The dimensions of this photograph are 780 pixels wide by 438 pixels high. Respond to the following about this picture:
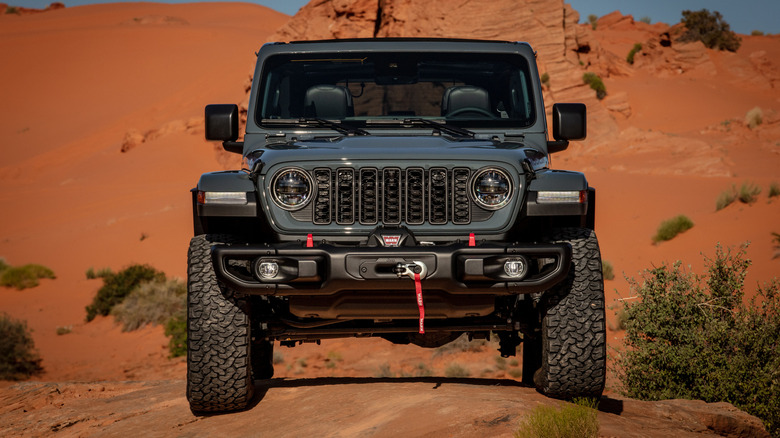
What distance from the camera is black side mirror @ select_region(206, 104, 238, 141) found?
5.77 m

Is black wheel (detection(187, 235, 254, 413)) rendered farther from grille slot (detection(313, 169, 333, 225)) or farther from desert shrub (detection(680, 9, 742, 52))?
desert shrub (detection(680, 9, 742, 52))

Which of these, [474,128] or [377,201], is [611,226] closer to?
[474,128]

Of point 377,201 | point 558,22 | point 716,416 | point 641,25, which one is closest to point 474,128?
point 377,201

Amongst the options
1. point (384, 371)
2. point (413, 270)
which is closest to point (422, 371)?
point (384, 371)

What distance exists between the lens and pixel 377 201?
4.64 m

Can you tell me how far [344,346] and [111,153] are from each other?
28425mm

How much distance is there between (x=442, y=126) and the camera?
219 inches

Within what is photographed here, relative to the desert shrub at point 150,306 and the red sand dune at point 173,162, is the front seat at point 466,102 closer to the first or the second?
the red sand dune at point 173,162

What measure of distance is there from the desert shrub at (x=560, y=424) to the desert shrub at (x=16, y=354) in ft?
36.9

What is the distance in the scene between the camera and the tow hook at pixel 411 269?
4191 millimetres

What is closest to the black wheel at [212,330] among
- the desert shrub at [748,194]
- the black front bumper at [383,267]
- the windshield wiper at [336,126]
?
the black front bumper at [383,267]

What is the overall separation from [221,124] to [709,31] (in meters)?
42.0

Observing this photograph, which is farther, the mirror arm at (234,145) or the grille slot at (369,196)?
the mirror arm at (234,145)

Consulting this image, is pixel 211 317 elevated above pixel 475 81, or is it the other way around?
pixel 475 81
